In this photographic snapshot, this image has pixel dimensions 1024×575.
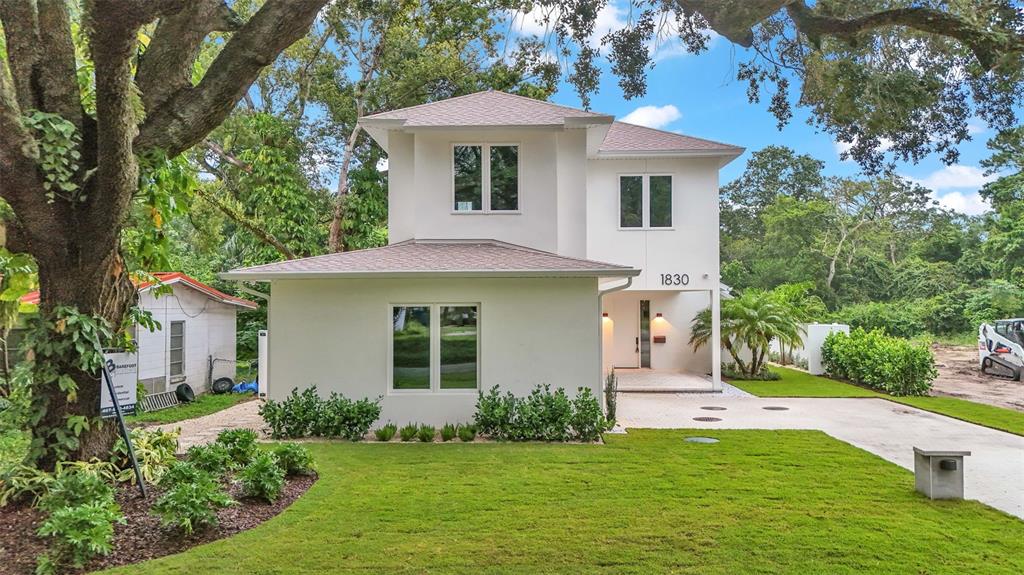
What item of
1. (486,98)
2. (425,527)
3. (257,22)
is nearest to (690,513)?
(425,527)

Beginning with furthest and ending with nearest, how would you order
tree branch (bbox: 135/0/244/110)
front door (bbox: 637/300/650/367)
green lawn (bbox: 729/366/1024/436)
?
front door (bbox: 637/300/650/367)
green lawn (bbox: 729/366/1024/436)
tree branch (bbox: 135/0/244/110)

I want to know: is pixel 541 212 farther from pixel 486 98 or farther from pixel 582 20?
pixel 582 20

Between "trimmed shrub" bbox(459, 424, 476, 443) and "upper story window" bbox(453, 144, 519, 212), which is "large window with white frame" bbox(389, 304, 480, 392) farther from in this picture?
"upper story window" bbox(453, 144, 519, 212)

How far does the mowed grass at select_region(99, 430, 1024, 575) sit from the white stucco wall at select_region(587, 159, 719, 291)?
22.6 ft

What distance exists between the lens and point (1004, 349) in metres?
17.6

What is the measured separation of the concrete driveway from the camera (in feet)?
24.0

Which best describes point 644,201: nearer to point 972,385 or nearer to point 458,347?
point 458,347

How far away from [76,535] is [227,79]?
3806 mm

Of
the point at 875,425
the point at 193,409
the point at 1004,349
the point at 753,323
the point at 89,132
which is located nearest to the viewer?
the point at 89,132

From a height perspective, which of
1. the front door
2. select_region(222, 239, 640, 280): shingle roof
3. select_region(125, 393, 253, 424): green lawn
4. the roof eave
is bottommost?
select_region(125, 393, 253, 424): green lawn

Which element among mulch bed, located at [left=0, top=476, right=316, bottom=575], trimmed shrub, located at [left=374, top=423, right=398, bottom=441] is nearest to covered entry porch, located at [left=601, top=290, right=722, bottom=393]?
trimmed shrub, located at [left=374, top=423, right=398, bottom=441]

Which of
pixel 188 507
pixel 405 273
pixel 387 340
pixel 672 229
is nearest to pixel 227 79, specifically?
pixel 188 507

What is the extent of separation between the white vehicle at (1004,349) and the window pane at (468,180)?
1656 cm

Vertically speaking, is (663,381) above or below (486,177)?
below
